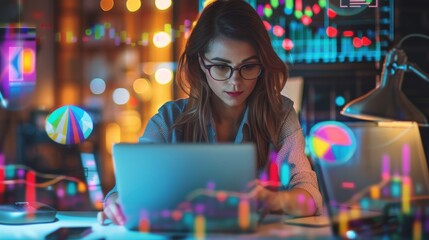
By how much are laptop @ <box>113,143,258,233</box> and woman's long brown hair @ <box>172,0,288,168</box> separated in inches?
→ 24.9

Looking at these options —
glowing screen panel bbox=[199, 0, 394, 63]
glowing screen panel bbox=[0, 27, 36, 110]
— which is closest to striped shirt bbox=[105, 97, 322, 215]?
glowing screen panel bbox=[199, 0, 394, 63]

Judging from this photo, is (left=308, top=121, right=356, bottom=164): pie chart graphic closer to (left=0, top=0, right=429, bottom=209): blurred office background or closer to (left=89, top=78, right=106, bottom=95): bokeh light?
(left=0, top=0, right=429, bottom=209): blurred office background

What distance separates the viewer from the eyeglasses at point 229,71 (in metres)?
1.81

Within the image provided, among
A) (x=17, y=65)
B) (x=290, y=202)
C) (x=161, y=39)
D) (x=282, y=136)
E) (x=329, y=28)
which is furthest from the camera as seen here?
(x=17, y=65)

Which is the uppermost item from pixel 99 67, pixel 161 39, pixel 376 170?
pixel 161 39

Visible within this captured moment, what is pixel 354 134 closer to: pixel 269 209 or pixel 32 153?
pixel 269 209

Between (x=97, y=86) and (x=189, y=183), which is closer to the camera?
(x=189, y=183)

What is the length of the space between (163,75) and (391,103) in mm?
2101

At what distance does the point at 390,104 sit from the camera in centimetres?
182

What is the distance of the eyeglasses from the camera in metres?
1.81

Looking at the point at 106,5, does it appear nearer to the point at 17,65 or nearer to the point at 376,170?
the point at 17,65

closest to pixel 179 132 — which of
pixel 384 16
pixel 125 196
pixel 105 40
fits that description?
pixel 125 196

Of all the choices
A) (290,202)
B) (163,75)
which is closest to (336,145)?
(290,202)

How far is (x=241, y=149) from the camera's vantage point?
4.20 ft
